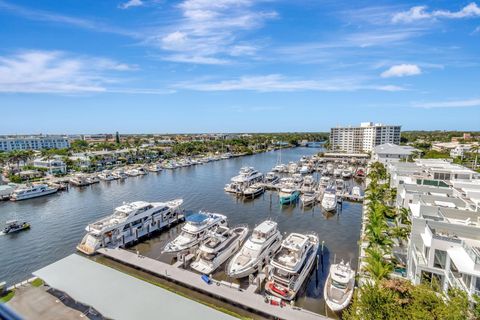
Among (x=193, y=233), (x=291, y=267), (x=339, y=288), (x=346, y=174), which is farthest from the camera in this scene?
(x=346, y=174)

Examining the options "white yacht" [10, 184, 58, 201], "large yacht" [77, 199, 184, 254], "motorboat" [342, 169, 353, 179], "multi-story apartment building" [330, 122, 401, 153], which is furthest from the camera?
"multi-story apartment building" [330, 122, 401, 153]

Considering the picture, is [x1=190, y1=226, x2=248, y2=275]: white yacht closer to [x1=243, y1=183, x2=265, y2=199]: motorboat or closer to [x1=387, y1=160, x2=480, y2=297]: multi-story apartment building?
[x1=387, y1=160, x2=480, y2=297]: multi-story apartment building

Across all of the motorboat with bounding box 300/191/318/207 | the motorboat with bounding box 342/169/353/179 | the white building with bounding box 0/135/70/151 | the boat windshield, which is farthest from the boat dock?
the white building with bounding box 0/135/70/151

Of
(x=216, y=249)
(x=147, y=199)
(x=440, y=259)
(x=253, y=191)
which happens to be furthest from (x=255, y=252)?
(x=147, y=199)

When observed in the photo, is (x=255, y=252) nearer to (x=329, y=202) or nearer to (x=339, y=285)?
(x=339, y=285)

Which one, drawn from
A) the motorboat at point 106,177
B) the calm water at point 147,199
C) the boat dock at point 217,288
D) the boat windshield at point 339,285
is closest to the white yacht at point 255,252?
the boat dock at point 217,288
